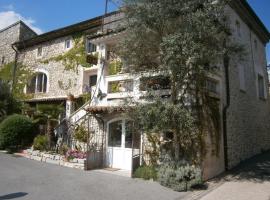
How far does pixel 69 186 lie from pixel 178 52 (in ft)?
18.0

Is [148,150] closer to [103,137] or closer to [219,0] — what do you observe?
[103,137]

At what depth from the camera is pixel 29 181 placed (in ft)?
28.5

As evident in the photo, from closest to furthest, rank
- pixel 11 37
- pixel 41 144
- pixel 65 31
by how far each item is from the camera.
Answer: pixel 41 144 < pixel 65 31 < pixel 11 37

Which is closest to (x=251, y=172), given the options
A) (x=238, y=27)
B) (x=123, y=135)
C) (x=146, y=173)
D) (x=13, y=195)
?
(x=146, y=173)

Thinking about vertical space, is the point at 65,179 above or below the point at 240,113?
below

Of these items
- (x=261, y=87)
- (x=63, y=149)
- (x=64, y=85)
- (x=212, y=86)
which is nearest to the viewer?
(x=212, y=86)

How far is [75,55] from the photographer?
57.3 feet

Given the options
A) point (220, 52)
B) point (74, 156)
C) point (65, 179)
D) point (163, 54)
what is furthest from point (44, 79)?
point (220, 52)

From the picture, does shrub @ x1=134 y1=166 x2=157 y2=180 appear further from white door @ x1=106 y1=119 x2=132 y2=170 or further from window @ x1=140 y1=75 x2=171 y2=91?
window @ x1=140 y1=75 x2=171 y2=91

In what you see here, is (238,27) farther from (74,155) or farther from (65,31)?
(65,31)

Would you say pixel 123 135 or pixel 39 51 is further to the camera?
pixel 39 51

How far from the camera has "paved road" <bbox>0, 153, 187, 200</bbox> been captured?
7418 millimetres

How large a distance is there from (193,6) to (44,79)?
44.8ft

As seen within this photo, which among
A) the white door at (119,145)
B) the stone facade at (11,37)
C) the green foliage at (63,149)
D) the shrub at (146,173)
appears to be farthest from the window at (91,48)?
the shrub at (146,173)
